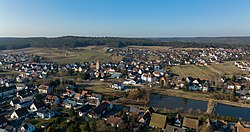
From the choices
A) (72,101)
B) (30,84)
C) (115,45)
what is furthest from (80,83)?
(115,45)

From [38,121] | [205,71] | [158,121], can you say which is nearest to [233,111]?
[158,121]

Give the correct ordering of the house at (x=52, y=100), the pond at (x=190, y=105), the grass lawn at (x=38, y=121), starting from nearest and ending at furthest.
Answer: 1. the grass lawn at (x=38, y=121)
2. the pond at (x=190, y=105)
3. the house at (x=52, y=100)

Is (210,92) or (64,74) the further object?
(64,74)

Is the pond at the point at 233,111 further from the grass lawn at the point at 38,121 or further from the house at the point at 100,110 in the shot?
the grass lawn at the point at 38,121

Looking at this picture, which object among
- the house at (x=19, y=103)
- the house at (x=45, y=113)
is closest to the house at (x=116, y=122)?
the house at (x=45, y=113)

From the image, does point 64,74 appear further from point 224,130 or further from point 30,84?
point 224,130
